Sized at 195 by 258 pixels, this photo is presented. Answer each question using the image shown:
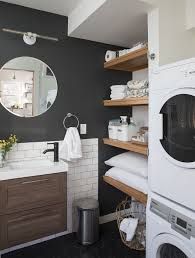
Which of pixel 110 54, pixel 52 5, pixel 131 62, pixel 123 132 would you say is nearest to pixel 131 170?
pixel 123 132

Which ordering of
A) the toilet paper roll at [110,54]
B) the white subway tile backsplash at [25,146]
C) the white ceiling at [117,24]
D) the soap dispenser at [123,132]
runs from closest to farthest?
the white ceiling at [117,24] → the white subway tile backsplash at [25,146] → the soap dispenser at [123,132] → the toilet paper roll at [110,54]

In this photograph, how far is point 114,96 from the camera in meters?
2.62

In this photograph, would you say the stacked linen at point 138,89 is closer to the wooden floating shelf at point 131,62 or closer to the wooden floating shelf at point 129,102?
the wooden floating shelf at point 129,102

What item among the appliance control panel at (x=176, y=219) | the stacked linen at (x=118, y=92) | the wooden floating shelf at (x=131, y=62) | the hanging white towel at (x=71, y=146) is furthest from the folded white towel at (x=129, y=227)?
the wooden floating shelf at (x=131, y=62)

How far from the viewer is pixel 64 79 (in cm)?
248

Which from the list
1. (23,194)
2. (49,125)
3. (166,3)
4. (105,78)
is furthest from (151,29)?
(23,194)

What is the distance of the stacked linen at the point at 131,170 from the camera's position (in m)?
2.07

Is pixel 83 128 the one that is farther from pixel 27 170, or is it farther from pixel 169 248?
pixel 169 248

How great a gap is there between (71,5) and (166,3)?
3.10 feet

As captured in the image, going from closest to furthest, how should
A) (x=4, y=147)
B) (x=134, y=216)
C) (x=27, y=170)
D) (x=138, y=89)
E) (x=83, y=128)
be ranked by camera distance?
(x=27, y=170) → (x=4, y=147) → (x=138, y=89) → (x=83, y=128) → (x=134, y=216)

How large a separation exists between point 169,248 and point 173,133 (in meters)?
0.87

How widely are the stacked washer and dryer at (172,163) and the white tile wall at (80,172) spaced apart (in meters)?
1.04

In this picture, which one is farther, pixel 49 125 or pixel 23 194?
pixel 49 125

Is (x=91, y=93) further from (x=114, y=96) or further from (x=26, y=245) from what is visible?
(x=26, y=245)
